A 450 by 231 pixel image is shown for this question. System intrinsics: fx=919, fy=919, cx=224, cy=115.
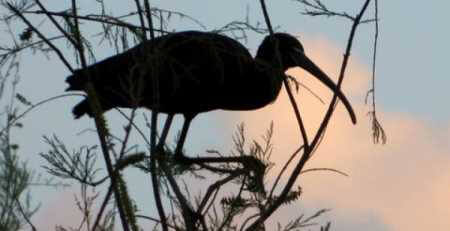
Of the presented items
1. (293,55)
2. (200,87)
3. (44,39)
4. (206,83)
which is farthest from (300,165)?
(293,55)

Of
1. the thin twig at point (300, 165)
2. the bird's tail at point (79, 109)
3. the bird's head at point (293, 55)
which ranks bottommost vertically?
the thin twig at point (300, 165)

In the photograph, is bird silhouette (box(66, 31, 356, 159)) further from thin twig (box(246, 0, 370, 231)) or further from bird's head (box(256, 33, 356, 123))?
thin twig (box(246, 0, 370, 231))

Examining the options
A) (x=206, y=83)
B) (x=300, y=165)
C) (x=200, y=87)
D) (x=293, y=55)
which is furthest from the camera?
(x=293, y=55)

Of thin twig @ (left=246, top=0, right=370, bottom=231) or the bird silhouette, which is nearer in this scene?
thin twig @ (left=246, top=0, right=370, bottom=231)

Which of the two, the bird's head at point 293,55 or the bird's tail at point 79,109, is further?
the bird's tail at point 79,109

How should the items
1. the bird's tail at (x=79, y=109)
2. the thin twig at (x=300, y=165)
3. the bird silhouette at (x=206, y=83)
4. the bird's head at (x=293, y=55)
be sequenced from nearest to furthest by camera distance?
the thin twig at (x=300, y=165) < the bird silhouette at (x=206, y=83) < the bird's head at (x=293, y=55) < the bird's tail at (x=79, y=109)

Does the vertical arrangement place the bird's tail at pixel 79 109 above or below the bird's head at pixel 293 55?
below

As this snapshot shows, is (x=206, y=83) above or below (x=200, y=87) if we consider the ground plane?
below

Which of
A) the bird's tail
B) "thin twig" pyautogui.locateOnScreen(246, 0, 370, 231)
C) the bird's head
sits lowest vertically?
"thin twig" pyautogui.locateOnScreen(246, 0, 370, 231)

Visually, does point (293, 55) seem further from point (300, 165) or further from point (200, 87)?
point (300, 165)

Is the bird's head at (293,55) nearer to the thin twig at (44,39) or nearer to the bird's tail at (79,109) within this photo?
the bird's tail at (79,109)

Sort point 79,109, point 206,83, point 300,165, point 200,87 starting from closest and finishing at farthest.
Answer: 1. point 300,165
2. point 206,83
3. point 79,109
4. point 200,87

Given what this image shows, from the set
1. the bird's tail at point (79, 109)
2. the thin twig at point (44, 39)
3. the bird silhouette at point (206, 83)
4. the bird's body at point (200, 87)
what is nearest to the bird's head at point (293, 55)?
the bird silhouette at point (206, 83)

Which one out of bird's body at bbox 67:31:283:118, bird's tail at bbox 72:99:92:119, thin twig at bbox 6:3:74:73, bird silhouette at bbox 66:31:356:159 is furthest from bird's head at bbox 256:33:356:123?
thin twig at bbox 6:3:74:73
